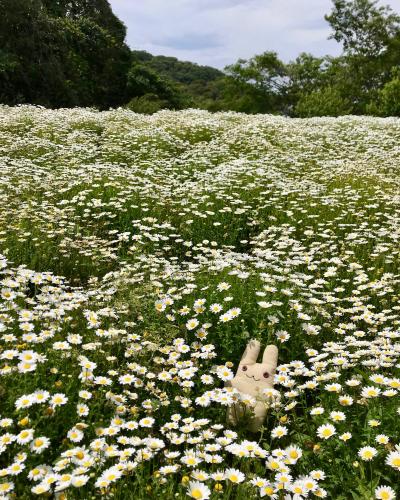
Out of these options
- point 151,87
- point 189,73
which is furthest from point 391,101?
point 189,73

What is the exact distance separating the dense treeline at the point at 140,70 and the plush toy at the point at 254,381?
2168 centimetres

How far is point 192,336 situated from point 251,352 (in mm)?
602

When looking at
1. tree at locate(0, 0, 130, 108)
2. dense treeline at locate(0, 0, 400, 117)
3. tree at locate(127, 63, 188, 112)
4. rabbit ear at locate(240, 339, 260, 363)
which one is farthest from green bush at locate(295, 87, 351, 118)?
rabbit ear at locate(240, 339, 260, 363)

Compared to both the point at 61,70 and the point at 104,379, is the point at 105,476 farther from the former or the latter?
the point at 61,70

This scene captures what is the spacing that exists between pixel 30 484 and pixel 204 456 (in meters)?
0.92

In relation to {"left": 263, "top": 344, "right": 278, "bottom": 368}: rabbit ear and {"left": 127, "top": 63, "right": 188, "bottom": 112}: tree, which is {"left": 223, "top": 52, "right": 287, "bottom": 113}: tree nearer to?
{"left": 127, "top": 63, "right": 188, "bottom": 112}: tree

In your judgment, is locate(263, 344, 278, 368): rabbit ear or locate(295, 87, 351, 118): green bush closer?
locate(263, 344, 278, 368): rabbit ear

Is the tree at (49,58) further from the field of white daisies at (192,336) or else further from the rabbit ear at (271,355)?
the rabbit ear at (271,355)

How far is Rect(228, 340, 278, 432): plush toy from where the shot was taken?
3064 millimetres

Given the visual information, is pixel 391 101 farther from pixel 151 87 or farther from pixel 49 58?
pixel 49 58

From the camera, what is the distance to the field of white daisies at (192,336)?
246cm

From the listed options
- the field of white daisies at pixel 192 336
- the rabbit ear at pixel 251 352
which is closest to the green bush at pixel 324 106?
the field of white daisies at pixel 192 336

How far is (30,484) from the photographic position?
237 centimetres

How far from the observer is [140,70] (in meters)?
33.4
